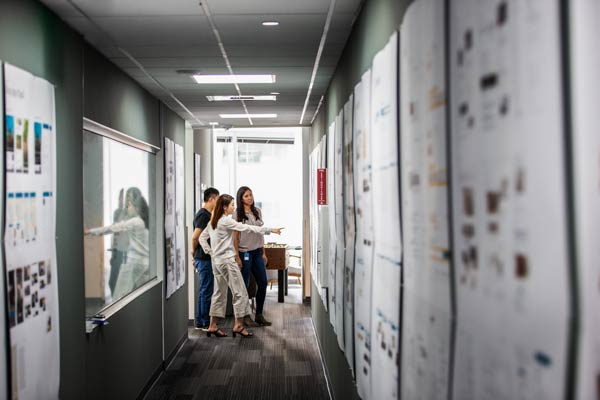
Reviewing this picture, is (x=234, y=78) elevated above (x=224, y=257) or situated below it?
above

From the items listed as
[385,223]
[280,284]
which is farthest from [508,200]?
[280,284]

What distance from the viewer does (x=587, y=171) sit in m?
0.77

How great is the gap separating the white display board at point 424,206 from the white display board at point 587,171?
1.66 feet

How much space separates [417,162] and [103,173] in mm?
2514

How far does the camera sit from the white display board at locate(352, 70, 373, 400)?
2.30 meters

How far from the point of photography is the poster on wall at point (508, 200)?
32.8 inches

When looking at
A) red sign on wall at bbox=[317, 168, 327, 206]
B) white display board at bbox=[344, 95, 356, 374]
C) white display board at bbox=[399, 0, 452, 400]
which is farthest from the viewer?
red sign on wall at bbox=[317, 168, 327, 206]

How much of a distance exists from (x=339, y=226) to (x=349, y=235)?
48 cm

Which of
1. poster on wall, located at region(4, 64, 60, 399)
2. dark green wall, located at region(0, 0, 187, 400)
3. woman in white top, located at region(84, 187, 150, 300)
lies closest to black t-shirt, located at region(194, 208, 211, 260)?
woman in white top, located at region(84, 187, 150, 300)

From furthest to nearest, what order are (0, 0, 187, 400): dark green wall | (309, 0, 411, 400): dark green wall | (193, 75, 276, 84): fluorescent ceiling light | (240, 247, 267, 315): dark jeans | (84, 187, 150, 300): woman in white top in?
(240, 247, 267, 315): dark jeans < (193, 75, 276, 84): fluorescent ceiling light < (84, 187, 150, 300): woman in white top < (0, 0, 187, 400): dark green wall < (309, 0, 411, 400): dark green wall

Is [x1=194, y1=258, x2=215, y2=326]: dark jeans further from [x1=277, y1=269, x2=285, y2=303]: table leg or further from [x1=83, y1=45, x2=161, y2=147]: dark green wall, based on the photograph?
[x1=277, y1=269, x2=285, y2=303]: table leg

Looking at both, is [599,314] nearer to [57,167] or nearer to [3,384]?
[3,384]

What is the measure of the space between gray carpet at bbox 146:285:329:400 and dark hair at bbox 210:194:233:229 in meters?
1.16

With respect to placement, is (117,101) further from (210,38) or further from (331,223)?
(331,223)
